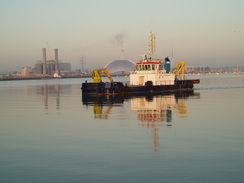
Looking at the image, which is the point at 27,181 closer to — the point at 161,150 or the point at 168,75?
the point at 161,150

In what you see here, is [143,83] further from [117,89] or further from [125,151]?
[125,151]

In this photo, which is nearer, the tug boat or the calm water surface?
the calm water surface

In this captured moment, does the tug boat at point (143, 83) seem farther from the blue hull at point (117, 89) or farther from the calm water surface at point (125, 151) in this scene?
the calm water surface at point (125, 151)

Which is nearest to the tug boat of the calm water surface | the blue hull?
the blue hull

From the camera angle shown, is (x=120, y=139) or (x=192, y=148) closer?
(x=192, y=148)

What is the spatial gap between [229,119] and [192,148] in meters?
11.3

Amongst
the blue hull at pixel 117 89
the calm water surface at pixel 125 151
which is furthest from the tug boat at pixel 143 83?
the calm water surface at pixel 125 151

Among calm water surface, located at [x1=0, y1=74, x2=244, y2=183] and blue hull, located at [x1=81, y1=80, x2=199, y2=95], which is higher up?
blue hull, located at [x1=81, y1=80, x2=199, y2=95]

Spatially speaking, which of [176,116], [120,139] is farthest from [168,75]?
[120,139]

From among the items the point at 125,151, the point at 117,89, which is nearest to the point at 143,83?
the point at 117,89

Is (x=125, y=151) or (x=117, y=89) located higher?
(x=117, y=89)

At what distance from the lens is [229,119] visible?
27.2m

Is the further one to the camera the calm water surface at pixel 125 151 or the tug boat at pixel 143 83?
the tug boat at pixel 143 83

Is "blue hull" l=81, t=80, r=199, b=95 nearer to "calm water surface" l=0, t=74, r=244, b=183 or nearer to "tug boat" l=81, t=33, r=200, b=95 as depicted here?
"tug boat" l=81, t=33, r=200, b=95
